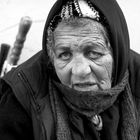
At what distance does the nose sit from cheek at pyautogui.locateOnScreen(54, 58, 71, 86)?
0.19ft

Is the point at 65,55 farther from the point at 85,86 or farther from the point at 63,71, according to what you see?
the point at 85,86

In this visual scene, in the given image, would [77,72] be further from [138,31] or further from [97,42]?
[138,31]

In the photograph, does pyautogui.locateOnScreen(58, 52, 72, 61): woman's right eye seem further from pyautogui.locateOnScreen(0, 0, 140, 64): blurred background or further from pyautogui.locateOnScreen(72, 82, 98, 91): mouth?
pyautogui.locateOnScreen(0, 0, 140, 64): blurred background

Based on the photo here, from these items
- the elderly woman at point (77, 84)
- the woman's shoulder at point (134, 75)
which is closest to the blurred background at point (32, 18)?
the woman's shoulder at point (134, 75)

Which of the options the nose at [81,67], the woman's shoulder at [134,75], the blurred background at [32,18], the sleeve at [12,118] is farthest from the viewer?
the blurred background at [32,18]

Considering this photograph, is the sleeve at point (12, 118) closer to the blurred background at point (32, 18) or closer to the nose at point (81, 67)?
the nose at point (81, 67)

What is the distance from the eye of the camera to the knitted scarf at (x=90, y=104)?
1993mm

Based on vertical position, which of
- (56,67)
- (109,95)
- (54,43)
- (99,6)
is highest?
(99,6)

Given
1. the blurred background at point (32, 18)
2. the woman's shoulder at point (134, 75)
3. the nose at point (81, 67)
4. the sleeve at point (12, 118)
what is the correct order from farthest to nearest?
the blurred background at point (32, 18)
the woman's shoulder at point (134, 75)
the sleeve at point (12, 118)
the nose at point (81, 67)

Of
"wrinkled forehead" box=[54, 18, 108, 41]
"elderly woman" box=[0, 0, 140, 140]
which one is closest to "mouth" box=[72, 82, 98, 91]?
"elderly woman" box=[0, 0, 140, 140]

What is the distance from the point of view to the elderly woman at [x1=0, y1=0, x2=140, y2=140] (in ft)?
6.31

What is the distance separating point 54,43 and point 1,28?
7.01ft

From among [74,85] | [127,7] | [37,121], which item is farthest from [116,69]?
[127,7]

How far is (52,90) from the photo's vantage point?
2125mm
